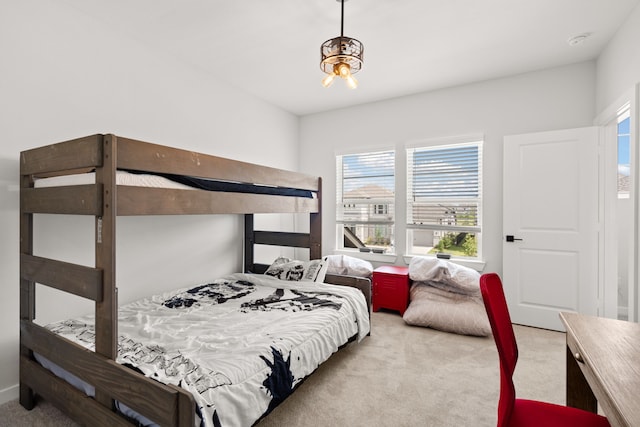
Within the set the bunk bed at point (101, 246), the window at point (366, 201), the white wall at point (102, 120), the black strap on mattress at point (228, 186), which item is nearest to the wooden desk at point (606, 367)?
the bunk bed at point (101, 246)

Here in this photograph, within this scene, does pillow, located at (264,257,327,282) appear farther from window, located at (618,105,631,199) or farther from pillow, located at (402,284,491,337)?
window, located at (618,105,631,199)

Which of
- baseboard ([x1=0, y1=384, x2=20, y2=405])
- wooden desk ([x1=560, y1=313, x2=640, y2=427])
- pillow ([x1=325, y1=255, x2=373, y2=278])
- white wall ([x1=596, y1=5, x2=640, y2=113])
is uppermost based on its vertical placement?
white wall ([x1=596, y1=5, x2=640, y2=113])

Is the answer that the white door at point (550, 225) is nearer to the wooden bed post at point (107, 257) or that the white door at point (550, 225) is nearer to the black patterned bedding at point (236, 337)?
the black patterned bedding at point (236, 337)

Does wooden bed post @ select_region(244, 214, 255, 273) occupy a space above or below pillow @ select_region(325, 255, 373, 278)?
above

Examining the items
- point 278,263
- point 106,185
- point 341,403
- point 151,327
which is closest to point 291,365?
point 341,403

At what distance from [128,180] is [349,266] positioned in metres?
2.78

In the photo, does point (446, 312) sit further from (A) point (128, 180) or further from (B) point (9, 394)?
(B) point (9, 394)

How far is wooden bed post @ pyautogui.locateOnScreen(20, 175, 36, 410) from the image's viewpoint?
6.30 feet

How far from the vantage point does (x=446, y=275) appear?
11.2ft

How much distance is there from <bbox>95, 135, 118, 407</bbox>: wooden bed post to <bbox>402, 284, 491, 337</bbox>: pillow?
2653 millimetres

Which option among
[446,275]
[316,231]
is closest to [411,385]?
[446,275]

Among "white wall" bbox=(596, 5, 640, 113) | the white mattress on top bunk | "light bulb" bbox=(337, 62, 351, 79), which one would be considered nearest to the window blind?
"white wall" bbox=(596, 5, 640, 113)

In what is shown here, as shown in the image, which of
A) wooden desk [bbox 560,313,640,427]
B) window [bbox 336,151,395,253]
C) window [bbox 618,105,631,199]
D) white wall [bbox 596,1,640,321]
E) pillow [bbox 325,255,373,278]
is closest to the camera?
wooden desk [bbox 560,313,640,427]

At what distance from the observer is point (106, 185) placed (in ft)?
4.86
